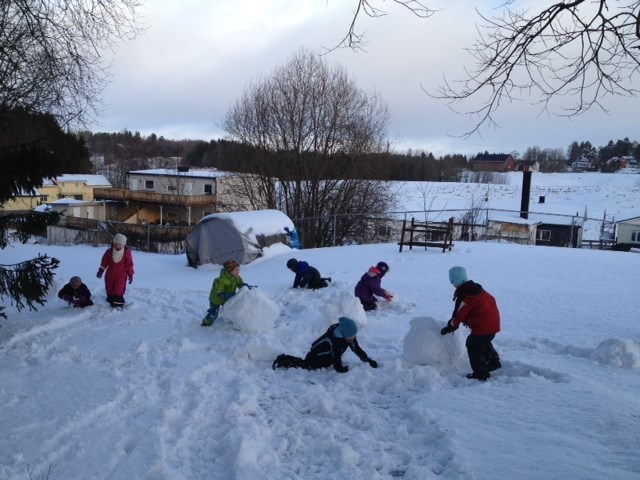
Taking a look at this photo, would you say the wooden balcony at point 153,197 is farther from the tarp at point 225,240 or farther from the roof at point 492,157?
the roof at point 492,157

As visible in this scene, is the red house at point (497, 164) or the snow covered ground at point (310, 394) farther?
the red house at point (497, 164)

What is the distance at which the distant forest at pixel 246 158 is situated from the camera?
27656mm

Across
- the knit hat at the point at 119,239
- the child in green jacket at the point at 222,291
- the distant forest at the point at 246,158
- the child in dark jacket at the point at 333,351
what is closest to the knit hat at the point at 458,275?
the child in dark jacket at the point at 333,351

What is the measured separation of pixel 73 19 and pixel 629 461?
7.64m

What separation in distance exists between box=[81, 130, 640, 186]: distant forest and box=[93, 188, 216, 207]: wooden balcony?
466cm

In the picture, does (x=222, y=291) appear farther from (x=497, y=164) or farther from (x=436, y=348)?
(x=497, y=164)

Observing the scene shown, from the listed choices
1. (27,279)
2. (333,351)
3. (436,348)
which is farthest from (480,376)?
(27,279)

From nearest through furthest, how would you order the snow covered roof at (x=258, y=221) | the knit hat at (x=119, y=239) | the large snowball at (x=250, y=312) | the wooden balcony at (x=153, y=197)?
the large snowball at (x=250, y=312) → the knit hat at (x=119, y=239) → the snow covered roof at (x=258, y=221) → the wooden balcony at (x=153, y=197)

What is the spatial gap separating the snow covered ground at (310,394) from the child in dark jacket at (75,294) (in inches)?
7.0

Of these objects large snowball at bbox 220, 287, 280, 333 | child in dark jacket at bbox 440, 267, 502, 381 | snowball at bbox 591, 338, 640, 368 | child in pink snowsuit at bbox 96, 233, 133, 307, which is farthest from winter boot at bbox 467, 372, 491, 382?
child in pink snowsuit at bbox 96, 233, 133, 307

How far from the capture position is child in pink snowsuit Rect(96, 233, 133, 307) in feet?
31.0

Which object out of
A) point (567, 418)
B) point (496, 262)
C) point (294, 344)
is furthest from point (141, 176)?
point (567, 418)

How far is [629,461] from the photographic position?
3939mm

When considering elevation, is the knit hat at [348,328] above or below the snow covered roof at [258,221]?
below
